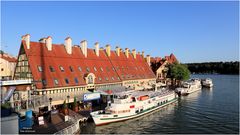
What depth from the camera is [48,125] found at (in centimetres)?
3494

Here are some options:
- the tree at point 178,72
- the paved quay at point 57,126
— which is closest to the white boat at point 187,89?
the tree at point 178,72

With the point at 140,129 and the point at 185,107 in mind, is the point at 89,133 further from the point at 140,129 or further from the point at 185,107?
the point at 185,107

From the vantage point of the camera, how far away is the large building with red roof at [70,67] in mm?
48312

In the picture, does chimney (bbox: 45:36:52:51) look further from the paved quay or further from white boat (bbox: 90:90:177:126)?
the paved quay

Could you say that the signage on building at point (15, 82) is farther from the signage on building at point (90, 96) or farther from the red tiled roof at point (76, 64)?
the signage on building at point (90, 96)

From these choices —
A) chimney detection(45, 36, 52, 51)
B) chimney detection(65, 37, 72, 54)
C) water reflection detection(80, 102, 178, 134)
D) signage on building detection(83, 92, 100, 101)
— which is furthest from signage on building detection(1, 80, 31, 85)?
chimney detection(65, 37, 72, 54)

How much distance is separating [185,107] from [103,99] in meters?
18.6

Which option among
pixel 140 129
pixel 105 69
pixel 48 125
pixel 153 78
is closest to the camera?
pixel 48 125

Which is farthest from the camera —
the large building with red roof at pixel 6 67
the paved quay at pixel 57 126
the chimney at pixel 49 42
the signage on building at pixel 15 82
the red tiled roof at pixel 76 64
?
the large building with red roof at pixel 6 67

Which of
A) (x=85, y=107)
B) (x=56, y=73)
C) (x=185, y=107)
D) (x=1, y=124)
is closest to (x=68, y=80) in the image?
(x=56, y=73)

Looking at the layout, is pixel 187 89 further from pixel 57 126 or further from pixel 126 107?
pixel 57 126

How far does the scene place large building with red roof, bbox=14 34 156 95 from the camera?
48.3 meters

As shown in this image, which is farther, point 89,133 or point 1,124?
point 89,133

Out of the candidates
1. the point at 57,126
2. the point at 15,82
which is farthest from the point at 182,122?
the point at 15,82
